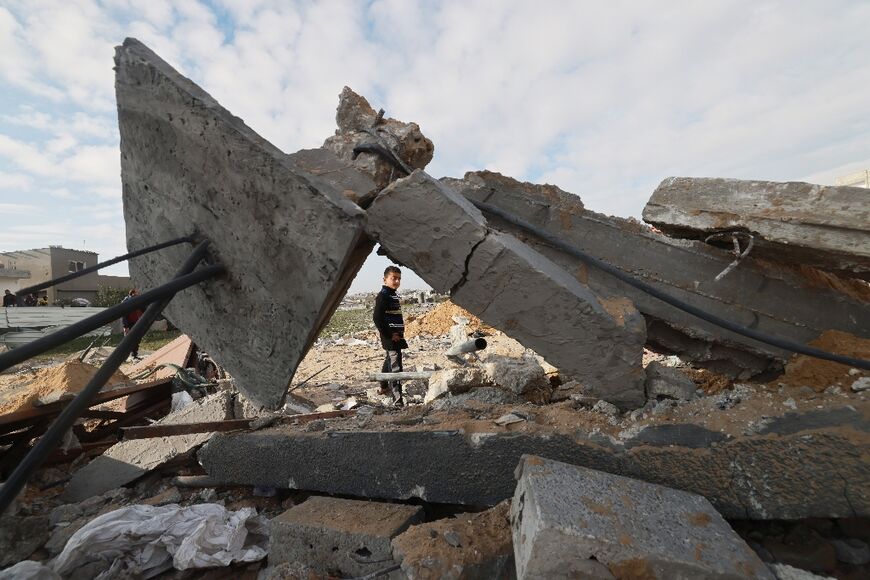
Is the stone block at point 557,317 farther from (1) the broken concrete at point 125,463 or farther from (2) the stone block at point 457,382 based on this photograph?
(1) the broken concrete at point 125,463

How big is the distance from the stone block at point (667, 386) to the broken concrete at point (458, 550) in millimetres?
1093

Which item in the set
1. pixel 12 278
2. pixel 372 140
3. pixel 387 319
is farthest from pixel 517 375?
pixel 12 278

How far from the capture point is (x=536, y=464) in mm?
1974

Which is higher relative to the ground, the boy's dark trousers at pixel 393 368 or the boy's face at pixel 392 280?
the boy's face at pixel 392 280

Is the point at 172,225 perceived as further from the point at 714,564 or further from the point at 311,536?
the point at 714,564

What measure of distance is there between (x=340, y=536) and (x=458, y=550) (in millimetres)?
644

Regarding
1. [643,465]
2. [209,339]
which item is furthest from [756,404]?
[209,339]

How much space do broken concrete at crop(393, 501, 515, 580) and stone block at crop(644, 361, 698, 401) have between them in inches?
43.0

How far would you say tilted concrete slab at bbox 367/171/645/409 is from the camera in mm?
2320

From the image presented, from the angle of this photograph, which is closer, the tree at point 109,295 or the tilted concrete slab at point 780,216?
the tilted concrete slab at point 780,216

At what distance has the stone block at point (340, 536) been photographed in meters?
2.14

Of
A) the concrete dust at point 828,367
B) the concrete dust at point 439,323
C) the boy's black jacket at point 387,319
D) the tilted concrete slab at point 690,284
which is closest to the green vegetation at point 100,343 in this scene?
the concrete dust at point 439,323

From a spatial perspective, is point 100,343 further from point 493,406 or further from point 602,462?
point 602,462

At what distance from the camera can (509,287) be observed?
236 cm
